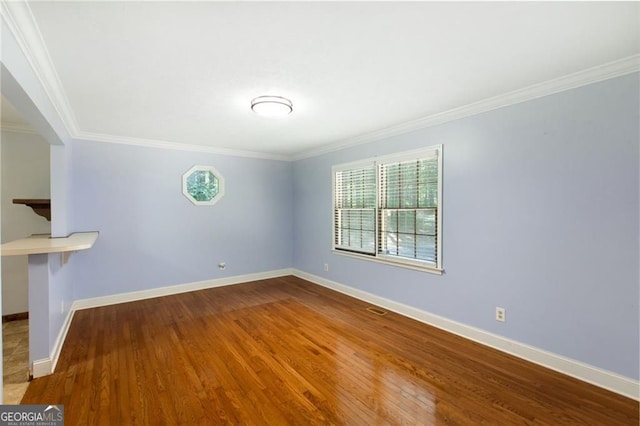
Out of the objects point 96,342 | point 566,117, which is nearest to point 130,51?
point 96,342

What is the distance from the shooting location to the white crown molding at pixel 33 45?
1.54 metres

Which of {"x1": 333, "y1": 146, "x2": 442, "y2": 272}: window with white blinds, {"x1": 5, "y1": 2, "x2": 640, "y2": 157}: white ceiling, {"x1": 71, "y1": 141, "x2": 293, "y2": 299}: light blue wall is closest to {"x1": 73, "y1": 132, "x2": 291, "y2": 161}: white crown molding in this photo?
{"x1": 71, "y1": 141, "x2": 293, "y2": 299}: light blue wall

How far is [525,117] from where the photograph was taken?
265 cm

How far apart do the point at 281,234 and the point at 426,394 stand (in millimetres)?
4118

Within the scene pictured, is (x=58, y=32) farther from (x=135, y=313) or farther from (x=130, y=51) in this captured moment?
(x=135, y=313)

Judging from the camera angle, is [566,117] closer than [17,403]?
No

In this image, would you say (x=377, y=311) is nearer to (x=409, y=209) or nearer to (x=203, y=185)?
(x=409, y=209)

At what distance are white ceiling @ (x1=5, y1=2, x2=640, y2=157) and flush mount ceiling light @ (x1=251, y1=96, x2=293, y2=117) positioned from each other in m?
0.07

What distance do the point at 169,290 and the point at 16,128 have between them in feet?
9.62

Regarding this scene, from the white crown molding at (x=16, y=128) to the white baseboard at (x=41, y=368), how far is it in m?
3.14

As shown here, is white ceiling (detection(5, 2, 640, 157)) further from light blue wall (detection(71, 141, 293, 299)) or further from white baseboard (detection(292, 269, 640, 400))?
white baseboard (detection(292, 269, 640, 400))

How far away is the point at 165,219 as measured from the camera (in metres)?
4.58

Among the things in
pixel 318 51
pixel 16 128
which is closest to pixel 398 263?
pixel 318 51

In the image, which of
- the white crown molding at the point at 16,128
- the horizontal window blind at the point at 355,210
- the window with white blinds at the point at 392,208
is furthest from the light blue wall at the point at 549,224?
the white crown molding at the point at 16,128
